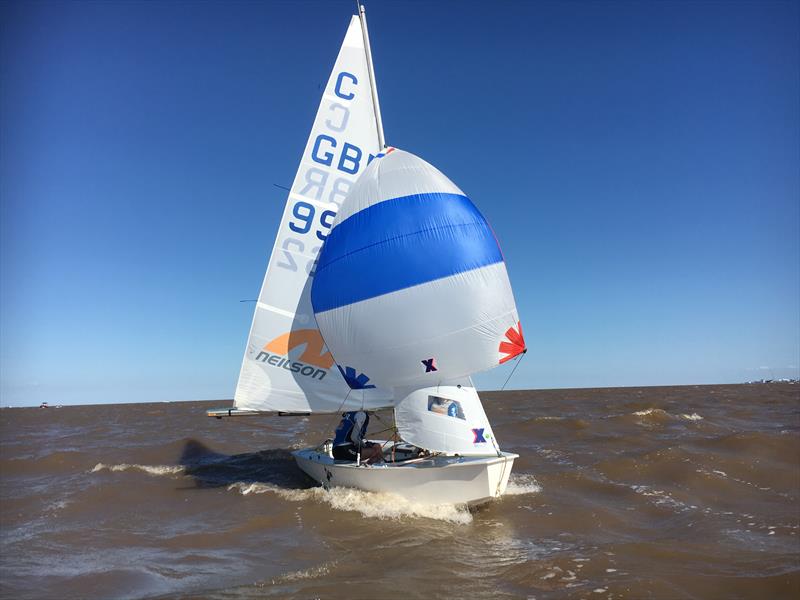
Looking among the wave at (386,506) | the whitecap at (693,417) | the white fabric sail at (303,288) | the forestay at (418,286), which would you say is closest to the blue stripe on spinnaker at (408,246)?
the forestay at (418,286)

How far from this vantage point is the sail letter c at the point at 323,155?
1101cm

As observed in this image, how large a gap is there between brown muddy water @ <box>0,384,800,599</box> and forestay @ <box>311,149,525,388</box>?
8.35 ft

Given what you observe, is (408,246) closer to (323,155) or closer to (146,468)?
(323,155)

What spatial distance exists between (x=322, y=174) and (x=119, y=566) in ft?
26.0

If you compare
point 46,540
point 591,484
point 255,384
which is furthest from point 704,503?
point 46,540

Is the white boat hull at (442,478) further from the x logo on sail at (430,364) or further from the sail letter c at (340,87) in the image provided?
the sail letter c at (340,87)

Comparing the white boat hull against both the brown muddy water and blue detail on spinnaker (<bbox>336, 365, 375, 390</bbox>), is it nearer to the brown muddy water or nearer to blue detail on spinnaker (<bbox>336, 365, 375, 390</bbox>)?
the brown muddy water

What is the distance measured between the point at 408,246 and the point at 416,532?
A: 4.65 m

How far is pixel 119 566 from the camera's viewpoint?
7.19m

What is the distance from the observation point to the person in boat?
986 cm

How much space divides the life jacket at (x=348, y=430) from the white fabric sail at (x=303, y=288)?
395 mm

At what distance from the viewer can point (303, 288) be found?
10.9 m

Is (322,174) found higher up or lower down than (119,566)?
higher up

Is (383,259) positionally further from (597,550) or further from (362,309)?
(597,550)
